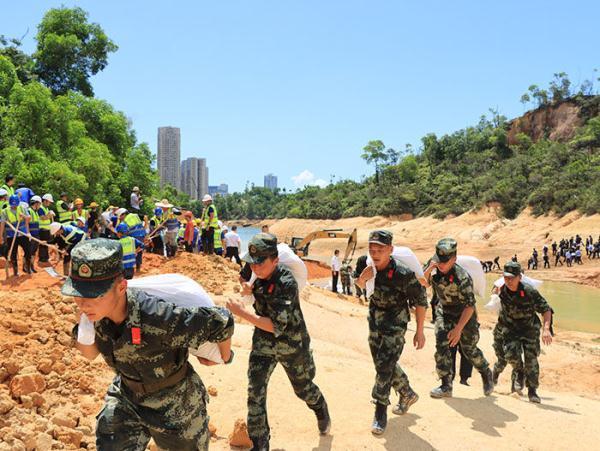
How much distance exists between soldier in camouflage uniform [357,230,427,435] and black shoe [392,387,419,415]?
4.0 inches

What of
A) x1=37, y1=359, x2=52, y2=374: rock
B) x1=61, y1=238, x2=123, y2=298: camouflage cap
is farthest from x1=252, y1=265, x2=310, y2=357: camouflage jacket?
x1=37, y1=359, x2=52, y2=374: rock

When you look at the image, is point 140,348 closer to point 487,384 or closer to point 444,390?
point 444,390

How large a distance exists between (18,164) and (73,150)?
9.34 feet

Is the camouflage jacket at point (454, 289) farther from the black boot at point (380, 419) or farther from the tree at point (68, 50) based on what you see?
the tree at point (68, 50)

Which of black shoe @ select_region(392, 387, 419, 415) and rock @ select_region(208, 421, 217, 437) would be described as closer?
rock @ select_region(208, 421, 217, 437)

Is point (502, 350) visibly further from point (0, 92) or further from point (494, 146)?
point (494, 146)

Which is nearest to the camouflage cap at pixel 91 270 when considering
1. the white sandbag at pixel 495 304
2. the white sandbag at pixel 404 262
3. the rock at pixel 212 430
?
the rock at pixel 212 430

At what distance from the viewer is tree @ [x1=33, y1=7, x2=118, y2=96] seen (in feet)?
90.6

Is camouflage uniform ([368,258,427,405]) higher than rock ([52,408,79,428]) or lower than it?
higher

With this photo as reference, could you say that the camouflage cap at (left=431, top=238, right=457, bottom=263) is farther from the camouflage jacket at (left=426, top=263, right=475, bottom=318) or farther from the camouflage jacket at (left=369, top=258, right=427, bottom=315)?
the camouflage jacket at (left=369, top=258, right=427, bottom=315)

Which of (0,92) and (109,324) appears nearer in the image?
(109,324)

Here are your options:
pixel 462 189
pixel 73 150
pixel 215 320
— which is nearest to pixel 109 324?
pixel 215 320

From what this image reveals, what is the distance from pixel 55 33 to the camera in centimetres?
2762

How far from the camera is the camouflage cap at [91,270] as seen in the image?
256 centimetres
